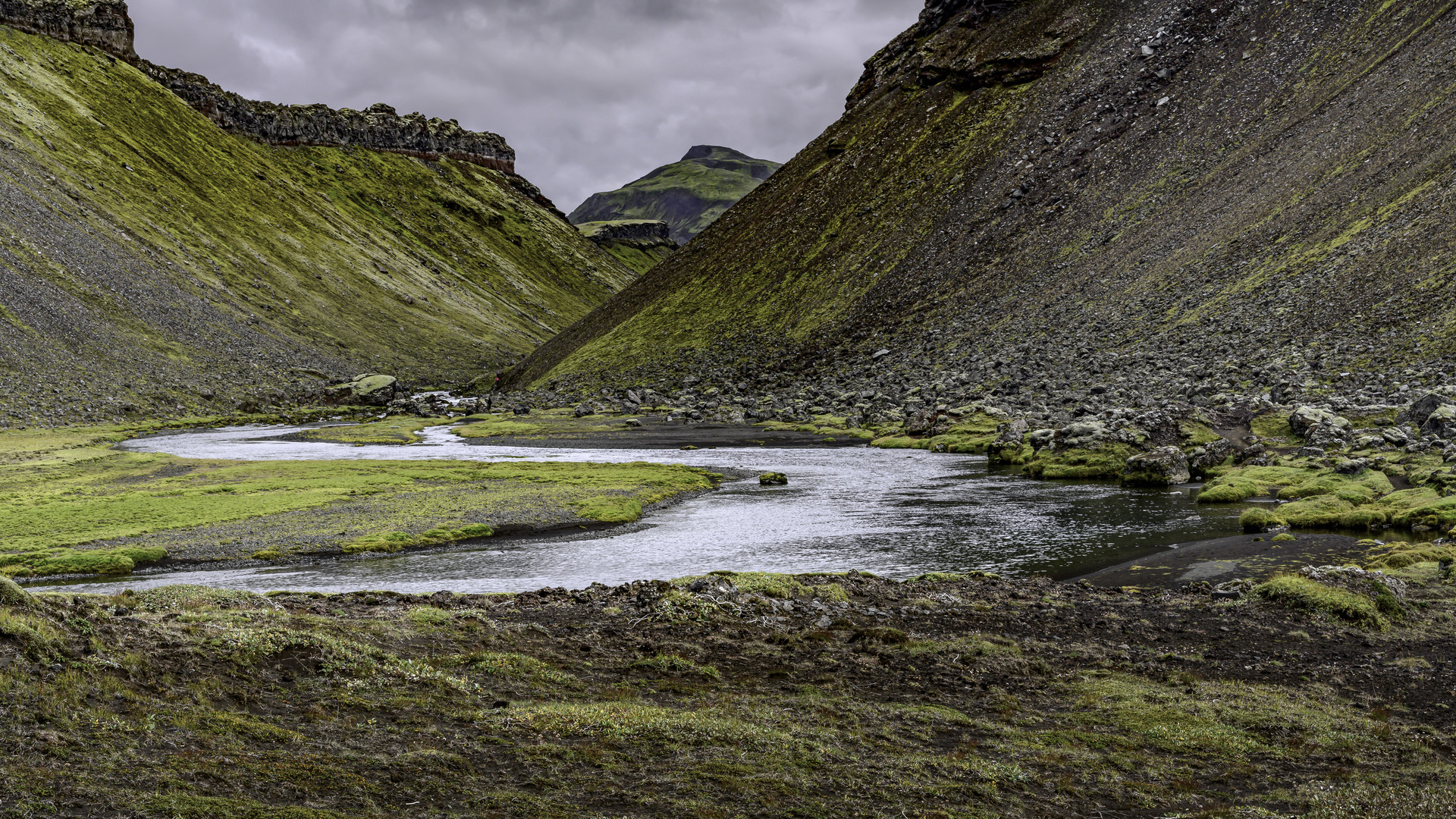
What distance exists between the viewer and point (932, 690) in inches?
813

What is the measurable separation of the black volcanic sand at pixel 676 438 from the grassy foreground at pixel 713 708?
54819mm

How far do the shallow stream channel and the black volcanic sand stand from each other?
21.5 metres

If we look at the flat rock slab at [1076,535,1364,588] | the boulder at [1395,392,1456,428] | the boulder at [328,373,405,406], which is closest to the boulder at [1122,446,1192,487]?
the boulder at [1395,392,1456,428]

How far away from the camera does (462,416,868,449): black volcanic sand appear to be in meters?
83.4

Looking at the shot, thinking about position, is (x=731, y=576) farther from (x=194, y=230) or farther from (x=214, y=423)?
(x=194, y=230)

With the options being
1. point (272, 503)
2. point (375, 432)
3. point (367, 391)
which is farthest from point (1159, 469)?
point (367, 391)

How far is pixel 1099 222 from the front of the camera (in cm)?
11144

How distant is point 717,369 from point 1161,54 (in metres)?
82.1

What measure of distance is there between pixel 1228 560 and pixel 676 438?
62847mm

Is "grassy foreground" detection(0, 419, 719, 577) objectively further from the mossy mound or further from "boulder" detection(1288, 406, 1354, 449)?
"boulder" detection(1288, 406, 1354, 449)

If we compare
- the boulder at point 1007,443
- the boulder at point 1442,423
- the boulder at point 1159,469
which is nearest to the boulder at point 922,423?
the boulder at point 1007,443

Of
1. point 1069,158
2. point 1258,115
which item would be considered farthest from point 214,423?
point 1258,115

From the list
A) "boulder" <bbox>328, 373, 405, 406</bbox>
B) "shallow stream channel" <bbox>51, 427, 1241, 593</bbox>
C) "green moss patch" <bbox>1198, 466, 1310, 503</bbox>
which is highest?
"boulder" <bbox>328, 373, 405, 406</bbox>

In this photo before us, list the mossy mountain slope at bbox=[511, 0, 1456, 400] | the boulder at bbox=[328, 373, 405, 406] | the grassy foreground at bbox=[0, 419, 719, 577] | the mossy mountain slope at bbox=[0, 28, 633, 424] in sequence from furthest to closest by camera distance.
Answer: the boulder at bbox=[328, 373, 405, 406], the mossy mountain slope at bbox=[0, 28, 633, 424], the mossy mountain slope at bbox=[511, 0, 1456, 400], the grassy foreground at bbox=[0, 419, 719, 577]
